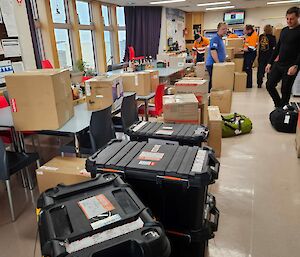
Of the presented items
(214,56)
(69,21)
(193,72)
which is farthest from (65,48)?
(214,56)

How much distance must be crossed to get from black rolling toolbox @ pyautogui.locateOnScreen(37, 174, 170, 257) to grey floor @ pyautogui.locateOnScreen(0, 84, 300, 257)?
1.01 metres

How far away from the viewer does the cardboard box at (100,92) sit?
9.28ft

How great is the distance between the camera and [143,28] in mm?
9125

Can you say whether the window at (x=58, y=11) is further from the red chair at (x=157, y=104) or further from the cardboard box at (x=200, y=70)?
the red chair at (x=157, y=104)

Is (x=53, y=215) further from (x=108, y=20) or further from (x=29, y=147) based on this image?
(x=108, y=20)

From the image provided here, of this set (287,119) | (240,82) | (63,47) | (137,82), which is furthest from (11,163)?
(240,82)

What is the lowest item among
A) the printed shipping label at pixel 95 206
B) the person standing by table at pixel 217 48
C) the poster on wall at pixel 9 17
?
the printed shipping label at pixel 95 206

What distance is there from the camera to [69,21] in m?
6.72

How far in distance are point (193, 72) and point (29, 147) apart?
4521 millimetres

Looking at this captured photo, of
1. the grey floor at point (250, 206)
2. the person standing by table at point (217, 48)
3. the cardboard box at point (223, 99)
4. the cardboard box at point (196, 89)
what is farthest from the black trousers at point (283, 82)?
the cardboard box at point (196, 89)

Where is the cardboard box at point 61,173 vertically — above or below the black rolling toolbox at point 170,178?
below

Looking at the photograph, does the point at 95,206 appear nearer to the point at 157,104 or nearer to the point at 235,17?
the point at 157,104

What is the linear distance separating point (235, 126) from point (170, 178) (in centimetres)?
273

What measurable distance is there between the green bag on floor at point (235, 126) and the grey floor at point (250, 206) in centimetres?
16
